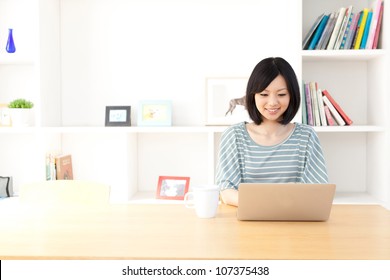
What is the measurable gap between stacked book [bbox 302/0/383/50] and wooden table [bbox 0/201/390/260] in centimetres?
143

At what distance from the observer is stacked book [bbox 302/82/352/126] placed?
2936mm

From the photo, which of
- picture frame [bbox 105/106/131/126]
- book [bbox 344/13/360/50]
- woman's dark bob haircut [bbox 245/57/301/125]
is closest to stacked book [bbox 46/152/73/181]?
picture frame [bbox 105/106/131/126]

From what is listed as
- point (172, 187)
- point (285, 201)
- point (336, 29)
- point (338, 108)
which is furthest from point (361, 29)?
point (285, 201)

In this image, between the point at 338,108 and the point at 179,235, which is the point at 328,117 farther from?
the point at 179,235

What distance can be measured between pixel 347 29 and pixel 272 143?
3.74ft

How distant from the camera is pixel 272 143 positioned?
2184 mm

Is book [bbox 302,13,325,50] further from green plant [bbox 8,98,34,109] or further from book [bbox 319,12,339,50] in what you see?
green plant [bbox 8,98,34,109]

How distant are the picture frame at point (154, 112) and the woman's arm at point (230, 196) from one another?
123 cm

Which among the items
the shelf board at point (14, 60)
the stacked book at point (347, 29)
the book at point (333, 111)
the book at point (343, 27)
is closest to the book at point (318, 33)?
the stacked book at point (347, 29)

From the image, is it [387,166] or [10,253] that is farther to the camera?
[387,166]

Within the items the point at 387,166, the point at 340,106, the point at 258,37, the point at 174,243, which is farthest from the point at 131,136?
the point at 174,243

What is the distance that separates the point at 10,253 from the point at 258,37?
7.74 ft

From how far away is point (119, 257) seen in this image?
121 centimetres

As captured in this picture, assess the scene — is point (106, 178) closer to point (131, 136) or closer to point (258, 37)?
point (131, 136)
